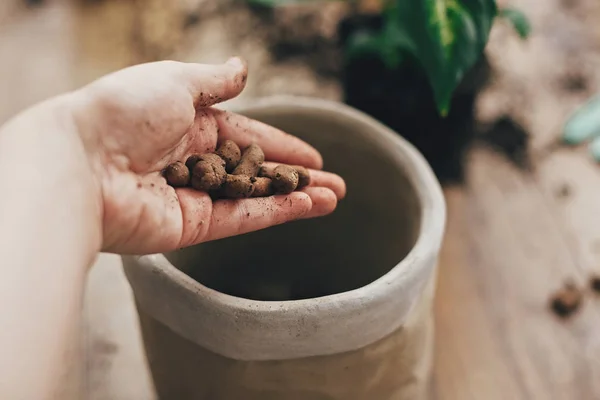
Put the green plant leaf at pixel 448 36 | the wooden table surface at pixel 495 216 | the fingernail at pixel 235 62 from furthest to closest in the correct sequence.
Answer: the wooden table surface at pixel 495 216 → the green plant leaf at pixel 448 36 → the fingernail at pixel 235 62

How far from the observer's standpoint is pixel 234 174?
0.72 m

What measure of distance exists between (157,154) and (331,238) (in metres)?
0.33

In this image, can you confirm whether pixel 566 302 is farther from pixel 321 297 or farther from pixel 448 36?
pixel 321 297

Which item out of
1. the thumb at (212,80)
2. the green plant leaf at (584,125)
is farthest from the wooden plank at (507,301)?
the thumb at (212,80)

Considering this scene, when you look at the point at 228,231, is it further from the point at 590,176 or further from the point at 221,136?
the point at 590,176

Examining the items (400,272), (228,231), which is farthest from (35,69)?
(400,272)

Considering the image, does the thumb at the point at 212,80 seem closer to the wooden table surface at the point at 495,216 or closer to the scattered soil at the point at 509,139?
the wooden table surface at the point at 495,216

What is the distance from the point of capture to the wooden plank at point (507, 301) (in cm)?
97

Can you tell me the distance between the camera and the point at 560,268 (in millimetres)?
1107

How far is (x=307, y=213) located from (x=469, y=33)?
1.14ft

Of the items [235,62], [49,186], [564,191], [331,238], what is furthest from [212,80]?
[564,191]

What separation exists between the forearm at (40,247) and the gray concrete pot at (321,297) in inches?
4.5

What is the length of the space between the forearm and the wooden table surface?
1.47 ft

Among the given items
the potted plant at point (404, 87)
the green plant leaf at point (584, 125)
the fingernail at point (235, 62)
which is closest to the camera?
the fingernail at point (235, 62)
